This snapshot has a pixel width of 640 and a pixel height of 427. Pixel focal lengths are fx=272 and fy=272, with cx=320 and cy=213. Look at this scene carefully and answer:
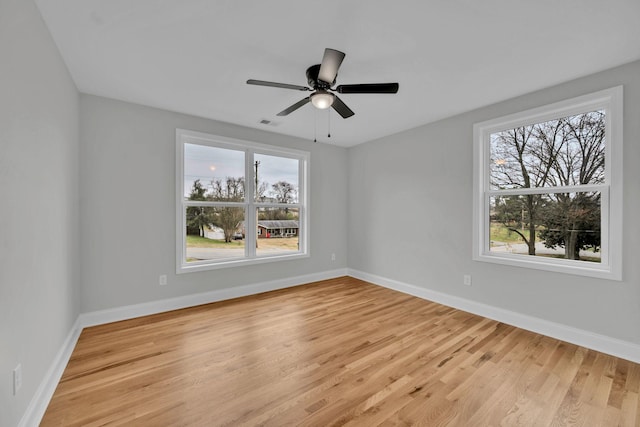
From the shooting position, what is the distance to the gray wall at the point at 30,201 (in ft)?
4.33

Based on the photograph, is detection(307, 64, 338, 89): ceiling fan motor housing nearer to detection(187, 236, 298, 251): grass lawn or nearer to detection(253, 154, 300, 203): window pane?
detection(253, 154, 300, 203): window pane

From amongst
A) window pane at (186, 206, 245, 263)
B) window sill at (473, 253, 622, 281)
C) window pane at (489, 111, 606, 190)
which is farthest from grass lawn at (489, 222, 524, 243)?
window pane at (186, 206, 245, 263)

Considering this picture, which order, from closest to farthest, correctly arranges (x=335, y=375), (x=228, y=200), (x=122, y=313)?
(x=335, y=375) → (x=122, y=313) → (x=228, y=200)

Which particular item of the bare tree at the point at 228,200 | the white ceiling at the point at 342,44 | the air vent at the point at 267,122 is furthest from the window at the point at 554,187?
the bare tree at the point at 228,200

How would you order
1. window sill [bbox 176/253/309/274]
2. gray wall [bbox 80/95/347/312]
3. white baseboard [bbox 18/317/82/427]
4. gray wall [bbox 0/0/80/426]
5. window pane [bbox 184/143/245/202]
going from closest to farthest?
1. gray wall [bbox 0/0/80/426]
2. white baseboard [bbox 18/317/82/427]
3. gray wall [bbox 80/95/347/312]
4. window sill [bbox 176/253/309/274]
5. window pane [bbox 184/143/245/202]

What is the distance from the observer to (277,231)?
454 cm

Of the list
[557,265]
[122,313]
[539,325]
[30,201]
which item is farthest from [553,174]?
[122,313]

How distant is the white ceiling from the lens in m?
1.74

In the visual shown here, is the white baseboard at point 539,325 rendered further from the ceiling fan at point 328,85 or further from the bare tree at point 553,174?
the ceiling fan at point 328,85

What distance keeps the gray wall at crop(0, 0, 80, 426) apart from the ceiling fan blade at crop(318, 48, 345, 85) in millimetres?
1649

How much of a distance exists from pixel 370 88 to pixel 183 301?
333 cm

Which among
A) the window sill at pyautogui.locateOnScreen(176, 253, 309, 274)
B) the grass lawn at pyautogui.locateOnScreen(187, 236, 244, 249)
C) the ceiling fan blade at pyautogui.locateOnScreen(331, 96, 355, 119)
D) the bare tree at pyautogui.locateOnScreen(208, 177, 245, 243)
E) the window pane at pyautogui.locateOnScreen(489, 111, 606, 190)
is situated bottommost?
the window sill at pyautogui.locateOnScreen(176, 253, 309, 274)

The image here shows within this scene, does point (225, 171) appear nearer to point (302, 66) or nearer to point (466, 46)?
point (302, 66)

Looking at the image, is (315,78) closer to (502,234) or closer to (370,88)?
(370,88)
